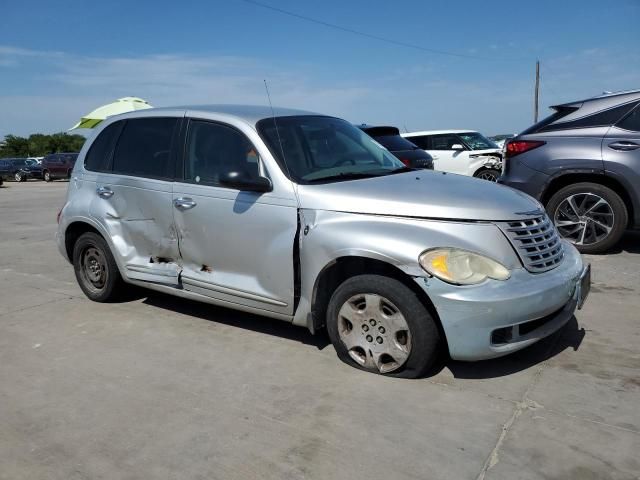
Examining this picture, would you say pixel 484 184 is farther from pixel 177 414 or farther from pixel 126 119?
pixel 126 119

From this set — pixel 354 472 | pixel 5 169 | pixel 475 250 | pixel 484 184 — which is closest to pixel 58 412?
pixel 354 472

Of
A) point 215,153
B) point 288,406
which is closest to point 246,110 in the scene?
point 215,153

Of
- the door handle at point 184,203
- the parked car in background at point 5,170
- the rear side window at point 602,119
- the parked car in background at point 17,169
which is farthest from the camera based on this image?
the parked car in background at point 5,170

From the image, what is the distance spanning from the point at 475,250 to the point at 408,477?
50.7 inches

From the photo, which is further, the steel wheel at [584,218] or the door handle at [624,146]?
the steel wheel at [584,218]

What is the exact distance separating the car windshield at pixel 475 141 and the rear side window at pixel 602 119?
7.26m

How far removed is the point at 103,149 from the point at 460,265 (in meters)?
3.45

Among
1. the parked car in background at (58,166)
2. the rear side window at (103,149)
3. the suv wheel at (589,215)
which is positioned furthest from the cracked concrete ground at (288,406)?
the parked car in background at (58,166)

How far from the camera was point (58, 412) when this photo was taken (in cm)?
324

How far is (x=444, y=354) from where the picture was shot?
12.4 ft

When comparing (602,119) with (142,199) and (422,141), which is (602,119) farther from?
(422,141)

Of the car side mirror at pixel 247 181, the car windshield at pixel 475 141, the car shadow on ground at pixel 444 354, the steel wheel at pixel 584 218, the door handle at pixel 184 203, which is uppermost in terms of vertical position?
the car windshield at pixel 475 141

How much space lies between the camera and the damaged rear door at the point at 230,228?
3.77 metres

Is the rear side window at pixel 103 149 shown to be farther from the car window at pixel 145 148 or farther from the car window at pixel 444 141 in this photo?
the car window at pixel 444 141
